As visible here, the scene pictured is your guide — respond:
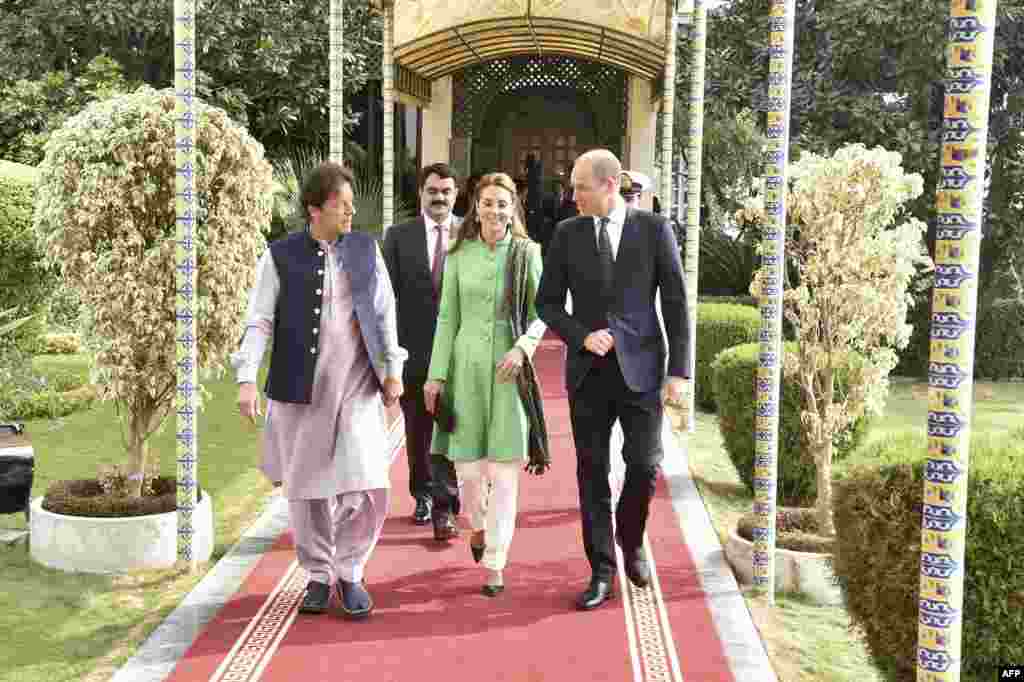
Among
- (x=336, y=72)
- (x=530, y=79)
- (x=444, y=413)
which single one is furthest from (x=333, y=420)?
(x=530, y=79)

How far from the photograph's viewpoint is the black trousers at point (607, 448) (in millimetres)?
5621

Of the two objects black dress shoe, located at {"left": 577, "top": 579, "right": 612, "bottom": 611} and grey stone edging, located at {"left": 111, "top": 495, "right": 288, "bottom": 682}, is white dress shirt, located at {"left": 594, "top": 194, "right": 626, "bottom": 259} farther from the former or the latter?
grey stone edging, located at {"left": 111, "top": 495, "right": 288, "bottom": 682}

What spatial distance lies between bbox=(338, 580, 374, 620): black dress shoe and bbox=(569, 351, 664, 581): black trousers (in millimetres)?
1036

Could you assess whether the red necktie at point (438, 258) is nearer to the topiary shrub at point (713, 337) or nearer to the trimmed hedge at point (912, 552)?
the trimmed hedge at point (912, 552)

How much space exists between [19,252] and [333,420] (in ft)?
25.4

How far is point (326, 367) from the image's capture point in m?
5.40

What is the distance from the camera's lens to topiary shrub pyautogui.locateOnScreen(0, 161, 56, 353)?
11.9 meters

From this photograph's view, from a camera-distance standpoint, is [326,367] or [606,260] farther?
[606,260]

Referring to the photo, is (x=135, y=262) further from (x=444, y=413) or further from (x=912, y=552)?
(x=912, y=552)

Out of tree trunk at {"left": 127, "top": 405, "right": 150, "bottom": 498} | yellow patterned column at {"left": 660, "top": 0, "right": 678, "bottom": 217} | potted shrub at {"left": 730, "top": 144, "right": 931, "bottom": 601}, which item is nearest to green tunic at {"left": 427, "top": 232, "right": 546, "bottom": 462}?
potted shrub at {"left": 730, "top": 144, "right": 931, "bottom": 601}

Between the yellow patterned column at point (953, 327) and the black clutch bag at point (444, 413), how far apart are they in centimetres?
315

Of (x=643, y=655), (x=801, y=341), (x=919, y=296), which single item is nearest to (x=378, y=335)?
(x=643, y=655)

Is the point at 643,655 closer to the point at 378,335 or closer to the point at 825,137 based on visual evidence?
the point at 378,335

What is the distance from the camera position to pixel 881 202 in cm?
702
